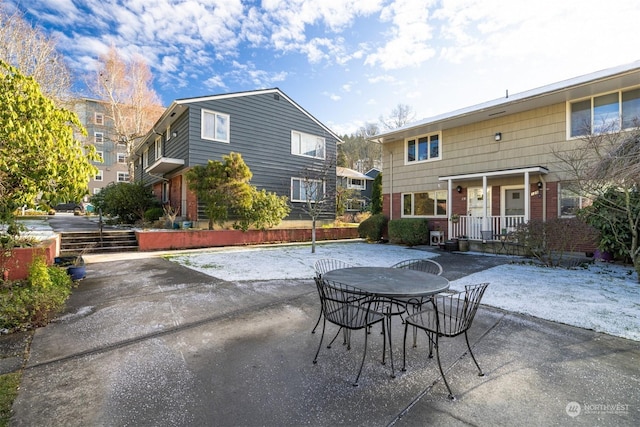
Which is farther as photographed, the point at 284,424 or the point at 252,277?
the point at 252,277

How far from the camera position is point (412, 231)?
40.3ft

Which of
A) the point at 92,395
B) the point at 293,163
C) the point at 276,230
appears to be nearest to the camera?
the point at 92,395

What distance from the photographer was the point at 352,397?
7.48 feet

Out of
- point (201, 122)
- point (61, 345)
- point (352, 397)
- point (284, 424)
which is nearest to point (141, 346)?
point (61, 345)

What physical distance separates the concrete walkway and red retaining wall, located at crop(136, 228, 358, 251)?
6.65m

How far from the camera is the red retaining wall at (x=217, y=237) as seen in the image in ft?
34.0

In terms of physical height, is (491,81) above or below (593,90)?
above

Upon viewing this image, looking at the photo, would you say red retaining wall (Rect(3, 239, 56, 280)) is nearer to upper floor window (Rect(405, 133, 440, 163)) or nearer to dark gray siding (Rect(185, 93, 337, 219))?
dark gray siding (Rect(185, 93, 337, 219))

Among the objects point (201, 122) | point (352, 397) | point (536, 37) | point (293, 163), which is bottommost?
point (352, 397)

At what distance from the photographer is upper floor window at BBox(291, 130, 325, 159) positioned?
53.2ft

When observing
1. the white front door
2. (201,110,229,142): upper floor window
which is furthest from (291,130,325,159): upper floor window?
the white front door

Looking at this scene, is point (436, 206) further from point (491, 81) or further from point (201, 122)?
point (201, 122)

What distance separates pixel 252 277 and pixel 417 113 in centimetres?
2515

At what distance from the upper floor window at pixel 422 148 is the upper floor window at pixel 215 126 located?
8346 mm
